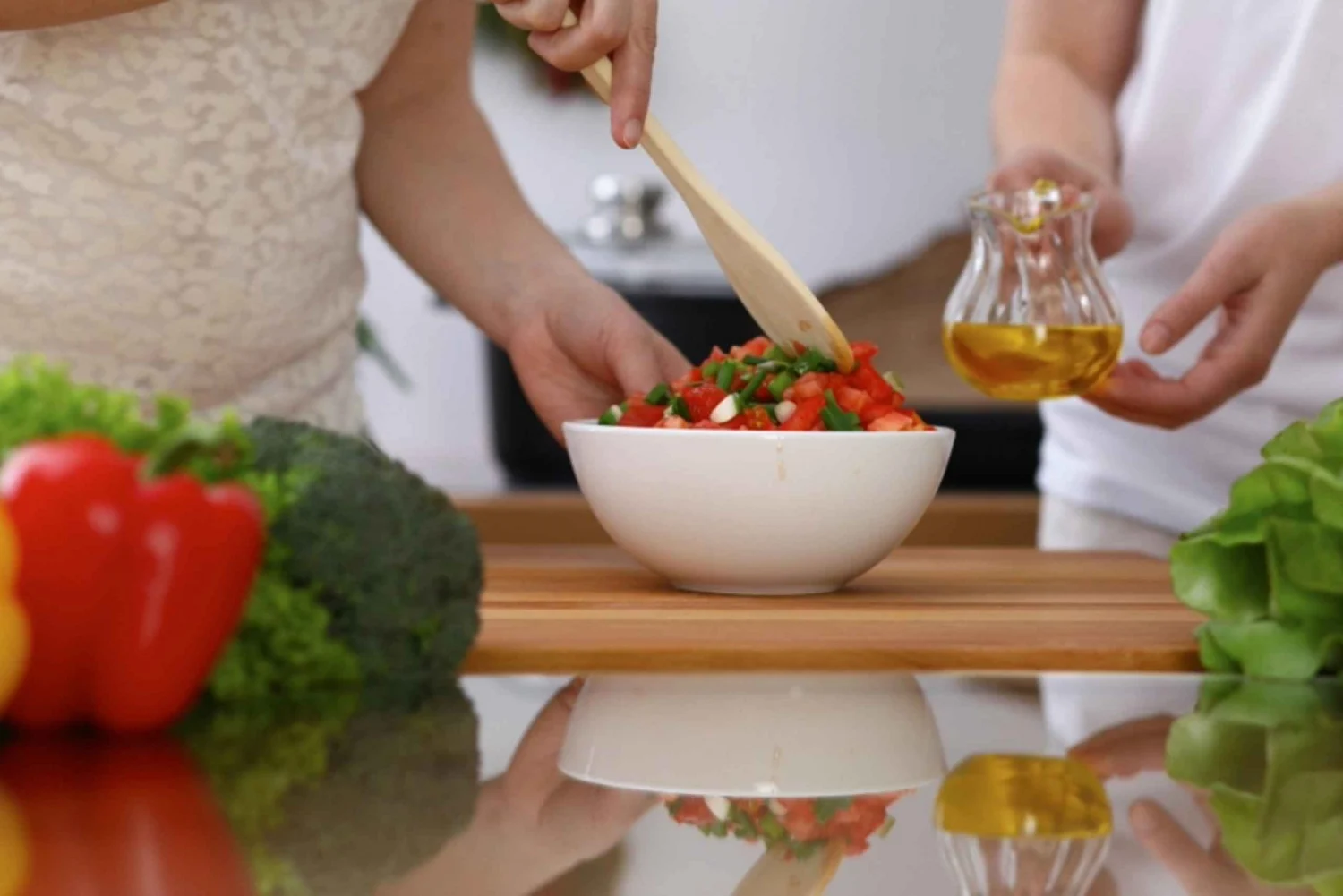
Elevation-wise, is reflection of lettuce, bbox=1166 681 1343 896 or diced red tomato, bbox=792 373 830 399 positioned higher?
reflection of lettuce, bbox=1166 681 1343 896

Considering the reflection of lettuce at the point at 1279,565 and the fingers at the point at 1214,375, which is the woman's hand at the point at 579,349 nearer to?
the fingers at the point at 1214,375

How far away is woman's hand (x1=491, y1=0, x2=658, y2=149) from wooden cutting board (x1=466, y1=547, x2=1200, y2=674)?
325 millimetres

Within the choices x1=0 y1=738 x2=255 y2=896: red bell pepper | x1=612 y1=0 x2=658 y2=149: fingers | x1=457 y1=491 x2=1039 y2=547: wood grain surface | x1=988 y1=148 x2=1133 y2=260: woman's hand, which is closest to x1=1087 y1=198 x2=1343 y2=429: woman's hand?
x1=988 y1=148 x2=1133 y2=260: woman's hand

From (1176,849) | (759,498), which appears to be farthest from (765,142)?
(1176,849)

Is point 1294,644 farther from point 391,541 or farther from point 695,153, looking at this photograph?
point 695,153

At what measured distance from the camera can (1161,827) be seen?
588 millimetres

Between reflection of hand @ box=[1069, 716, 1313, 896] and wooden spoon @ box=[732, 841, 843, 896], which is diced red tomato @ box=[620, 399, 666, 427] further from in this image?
wooden spoon @ box=[732, 841, 843, 896]

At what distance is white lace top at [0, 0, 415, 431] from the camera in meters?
1.21

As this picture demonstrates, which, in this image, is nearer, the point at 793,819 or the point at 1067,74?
the point at 793,819

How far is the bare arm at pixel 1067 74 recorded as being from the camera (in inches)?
64.8

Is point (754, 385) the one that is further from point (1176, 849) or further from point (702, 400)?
point (1176, 849)

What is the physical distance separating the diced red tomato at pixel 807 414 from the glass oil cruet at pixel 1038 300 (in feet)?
0.72

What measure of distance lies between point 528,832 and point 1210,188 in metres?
1.24

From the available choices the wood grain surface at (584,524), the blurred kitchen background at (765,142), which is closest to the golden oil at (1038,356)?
the wood grain surface at (584,524)
